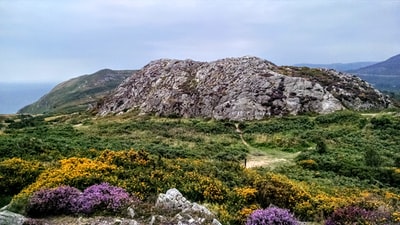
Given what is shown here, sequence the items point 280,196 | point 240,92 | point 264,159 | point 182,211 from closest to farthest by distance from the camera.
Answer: point 182,211
point 280,196
point 264,159
point 240,92

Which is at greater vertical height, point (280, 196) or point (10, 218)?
point (10, 218)

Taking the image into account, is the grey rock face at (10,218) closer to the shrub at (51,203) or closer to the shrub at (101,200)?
the shrub at (51,203)

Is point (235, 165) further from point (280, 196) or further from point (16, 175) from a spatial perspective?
point (16, 175)

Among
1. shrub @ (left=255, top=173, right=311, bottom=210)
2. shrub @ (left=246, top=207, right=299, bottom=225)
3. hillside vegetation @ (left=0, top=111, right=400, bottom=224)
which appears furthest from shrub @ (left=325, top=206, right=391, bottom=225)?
shrub @ (left=255, top=173, right=311, bottom=210)

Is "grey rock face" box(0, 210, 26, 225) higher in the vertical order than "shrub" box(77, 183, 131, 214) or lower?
higher

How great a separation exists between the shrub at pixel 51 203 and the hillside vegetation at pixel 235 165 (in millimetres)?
344

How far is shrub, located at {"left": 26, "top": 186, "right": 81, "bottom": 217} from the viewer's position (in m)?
9.95

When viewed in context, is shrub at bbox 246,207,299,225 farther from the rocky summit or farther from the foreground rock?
the rocky summit

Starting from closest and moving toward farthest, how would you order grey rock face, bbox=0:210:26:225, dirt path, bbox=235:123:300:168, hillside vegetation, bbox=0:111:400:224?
grey rock face, bbox=0:210:26:225 < hillside vegetation, bbox=0:111:400:224 < dirt path, bbox=235:123:300:168

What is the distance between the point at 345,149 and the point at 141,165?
77.6ft

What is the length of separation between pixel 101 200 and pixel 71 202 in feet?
2.78

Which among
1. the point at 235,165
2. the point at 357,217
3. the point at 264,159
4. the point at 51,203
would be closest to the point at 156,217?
the point at 51,203

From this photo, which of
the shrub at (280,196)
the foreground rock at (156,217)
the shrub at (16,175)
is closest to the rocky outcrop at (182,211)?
the foreground rock at (156,217)

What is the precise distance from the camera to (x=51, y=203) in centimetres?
1006
